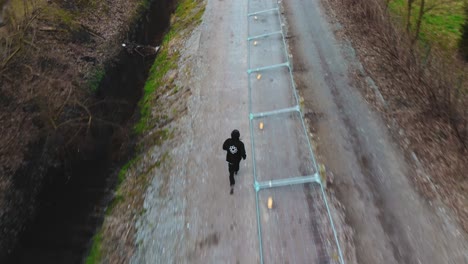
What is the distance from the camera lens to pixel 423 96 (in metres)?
12.2

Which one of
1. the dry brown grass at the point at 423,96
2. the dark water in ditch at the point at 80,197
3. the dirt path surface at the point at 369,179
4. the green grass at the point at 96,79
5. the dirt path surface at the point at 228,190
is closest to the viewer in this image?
the dirt path surface at the point at 369,179

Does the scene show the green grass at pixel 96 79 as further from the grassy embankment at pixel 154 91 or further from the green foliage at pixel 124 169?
the green foliage at pixel 124 169

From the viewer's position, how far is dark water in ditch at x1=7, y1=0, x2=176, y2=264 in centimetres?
1055

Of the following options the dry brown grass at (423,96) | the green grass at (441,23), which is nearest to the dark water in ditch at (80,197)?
the dry brown grass at (423,96)

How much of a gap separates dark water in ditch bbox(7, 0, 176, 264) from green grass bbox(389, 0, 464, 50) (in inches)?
562

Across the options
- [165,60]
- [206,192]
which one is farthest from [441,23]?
[206,192]

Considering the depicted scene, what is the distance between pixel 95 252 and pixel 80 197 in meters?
3.12

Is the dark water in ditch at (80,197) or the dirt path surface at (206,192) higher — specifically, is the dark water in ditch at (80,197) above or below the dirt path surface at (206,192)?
below

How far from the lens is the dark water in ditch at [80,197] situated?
416 inches

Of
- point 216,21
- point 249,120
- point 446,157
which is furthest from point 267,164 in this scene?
point 216,21

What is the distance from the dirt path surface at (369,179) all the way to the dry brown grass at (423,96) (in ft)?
1.87

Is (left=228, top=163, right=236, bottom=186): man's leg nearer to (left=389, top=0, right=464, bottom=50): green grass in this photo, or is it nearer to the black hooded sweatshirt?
the black hooded sweatshirt

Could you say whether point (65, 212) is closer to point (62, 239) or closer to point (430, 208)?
point (62, 239)

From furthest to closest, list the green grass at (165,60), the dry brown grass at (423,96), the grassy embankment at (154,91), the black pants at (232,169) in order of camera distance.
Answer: the green grass at (165,60) → the grassy embankment at (154,91) → the dry brown grass at (423,96) → the black pants at (232,169)
